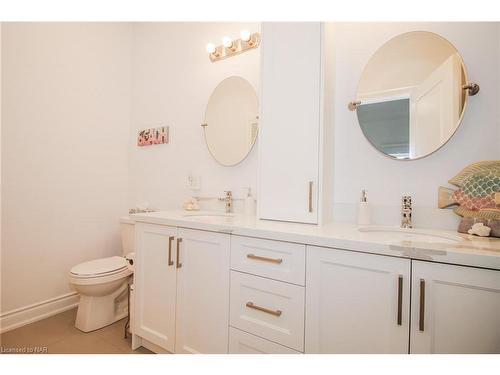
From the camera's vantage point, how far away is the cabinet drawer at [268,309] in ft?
3.46

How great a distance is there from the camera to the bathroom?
94cm

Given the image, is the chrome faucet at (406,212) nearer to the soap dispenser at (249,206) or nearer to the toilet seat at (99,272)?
the soap dispenser at (249,206)

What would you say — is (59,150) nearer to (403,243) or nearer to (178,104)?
(178,104)

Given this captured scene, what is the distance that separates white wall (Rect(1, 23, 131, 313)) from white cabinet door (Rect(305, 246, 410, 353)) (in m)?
2.15

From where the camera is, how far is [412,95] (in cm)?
132

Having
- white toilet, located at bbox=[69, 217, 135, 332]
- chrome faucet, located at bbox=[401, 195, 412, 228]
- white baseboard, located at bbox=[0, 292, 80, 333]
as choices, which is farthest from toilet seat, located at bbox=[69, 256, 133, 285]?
chrome faucet, located at bbox=[401, 195, 412, 228]

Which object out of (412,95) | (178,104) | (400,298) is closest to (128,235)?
(178,104)

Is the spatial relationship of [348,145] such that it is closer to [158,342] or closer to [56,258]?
[158,342]

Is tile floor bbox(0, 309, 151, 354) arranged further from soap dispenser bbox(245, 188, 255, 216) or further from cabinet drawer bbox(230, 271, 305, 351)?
soap dispenser bbox(245, 188, 255, 216)

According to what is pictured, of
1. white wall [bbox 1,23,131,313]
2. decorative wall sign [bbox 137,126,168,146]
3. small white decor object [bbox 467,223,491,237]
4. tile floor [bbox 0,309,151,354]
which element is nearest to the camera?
small white decor object [bbox 467,223,491,237]

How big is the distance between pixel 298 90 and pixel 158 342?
170 cm

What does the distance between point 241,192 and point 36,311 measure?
6.17ft

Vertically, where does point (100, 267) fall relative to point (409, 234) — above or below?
below
